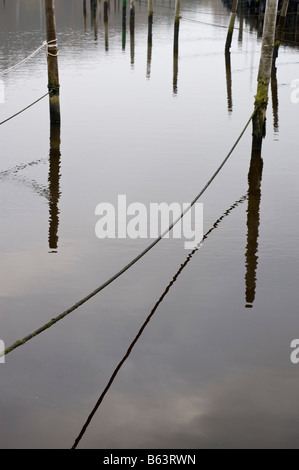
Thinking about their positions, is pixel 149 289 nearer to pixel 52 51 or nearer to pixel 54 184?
pixel 54 184

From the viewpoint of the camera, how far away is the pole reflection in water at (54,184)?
9.41 meters

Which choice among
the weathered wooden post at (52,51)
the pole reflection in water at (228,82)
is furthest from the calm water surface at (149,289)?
the pole reflection in water at (228,82)

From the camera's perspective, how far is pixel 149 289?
7.73m

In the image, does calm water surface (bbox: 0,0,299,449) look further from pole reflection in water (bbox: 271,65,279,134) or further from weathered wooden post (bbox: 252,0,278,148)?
weathered wooden post (bbox: 252,0,278,148)

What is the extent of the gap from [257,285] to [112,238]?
2322mm

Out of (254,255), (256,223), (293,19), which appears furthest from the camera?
(293,19)

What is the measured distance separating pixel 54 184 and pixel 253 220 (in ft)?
12.5

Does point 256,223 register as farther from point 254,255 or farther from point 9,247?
point 9,247

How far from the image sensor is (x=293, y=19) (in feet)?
156

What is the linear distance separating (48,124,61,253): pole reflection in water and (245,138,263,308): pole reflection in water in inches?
102

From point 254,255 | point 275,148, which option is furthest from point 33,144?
point 254,255

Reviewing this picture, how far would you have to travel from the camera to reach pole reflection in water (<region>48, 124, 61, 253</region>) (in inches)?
370

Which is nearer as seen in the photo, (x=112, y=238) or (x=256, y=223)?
(x=112, y=238)

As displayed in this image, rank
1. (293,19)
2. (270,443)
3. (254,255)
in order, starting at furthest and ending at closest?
(293,19), (254,255), (270,443)
